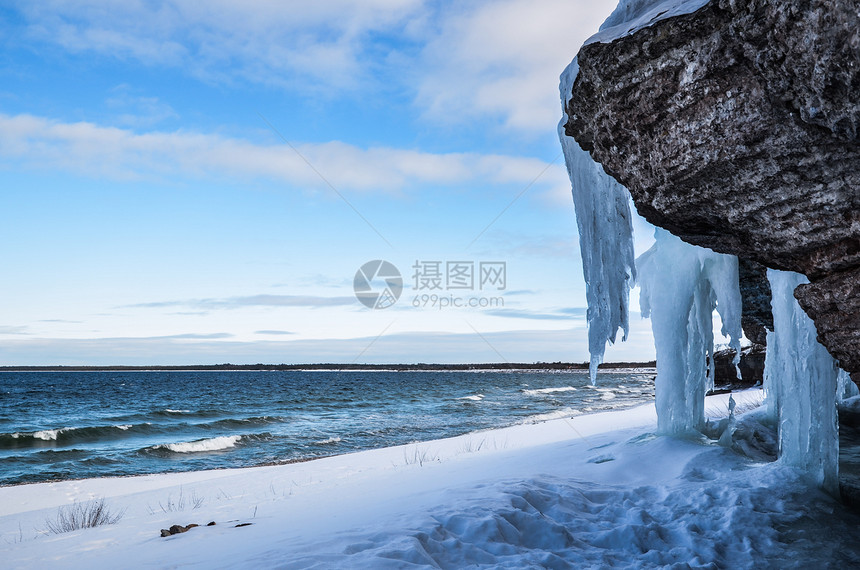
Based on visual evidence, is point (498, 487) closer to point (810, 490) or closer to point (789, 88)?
point (810, 490)

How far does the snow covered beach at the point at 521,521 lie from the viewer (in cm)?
443

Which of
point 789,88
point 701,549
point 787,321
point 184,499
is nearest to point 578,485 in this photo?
point 701,549

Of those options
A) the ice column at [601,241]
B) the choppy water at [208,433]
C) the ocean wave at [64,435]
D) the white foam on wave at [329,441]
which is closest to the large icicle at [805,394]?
the ice column at [601,241]

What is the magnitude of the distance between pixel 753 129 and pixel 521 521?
12.4ft

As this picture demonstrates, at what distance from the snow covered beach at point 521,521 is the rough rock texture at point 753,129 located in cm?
Result: 204

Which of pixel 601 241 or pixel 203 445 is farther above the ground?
pixel 601 241

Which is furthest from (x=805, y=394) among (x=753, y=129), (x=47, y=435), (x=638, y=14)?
(x=47, y=435)

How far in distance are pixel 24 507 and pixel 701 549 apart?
1128 centimetres

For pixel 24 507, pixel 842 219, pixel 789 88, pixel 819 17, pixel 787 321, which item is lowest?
pixel 24 507

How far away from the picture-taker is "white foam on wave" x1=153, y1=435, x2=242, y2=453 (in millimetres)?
18266

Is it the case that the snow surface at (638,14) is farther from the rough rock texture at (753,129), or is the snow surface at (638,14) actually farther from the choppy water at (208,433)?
the choppy water at (208,433)

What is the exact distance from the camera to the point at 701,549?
4625 mm

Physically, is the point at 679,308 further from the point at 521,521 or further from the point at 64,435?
the point at 64,435

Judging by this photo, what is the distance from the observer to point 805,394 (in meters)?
6.01
